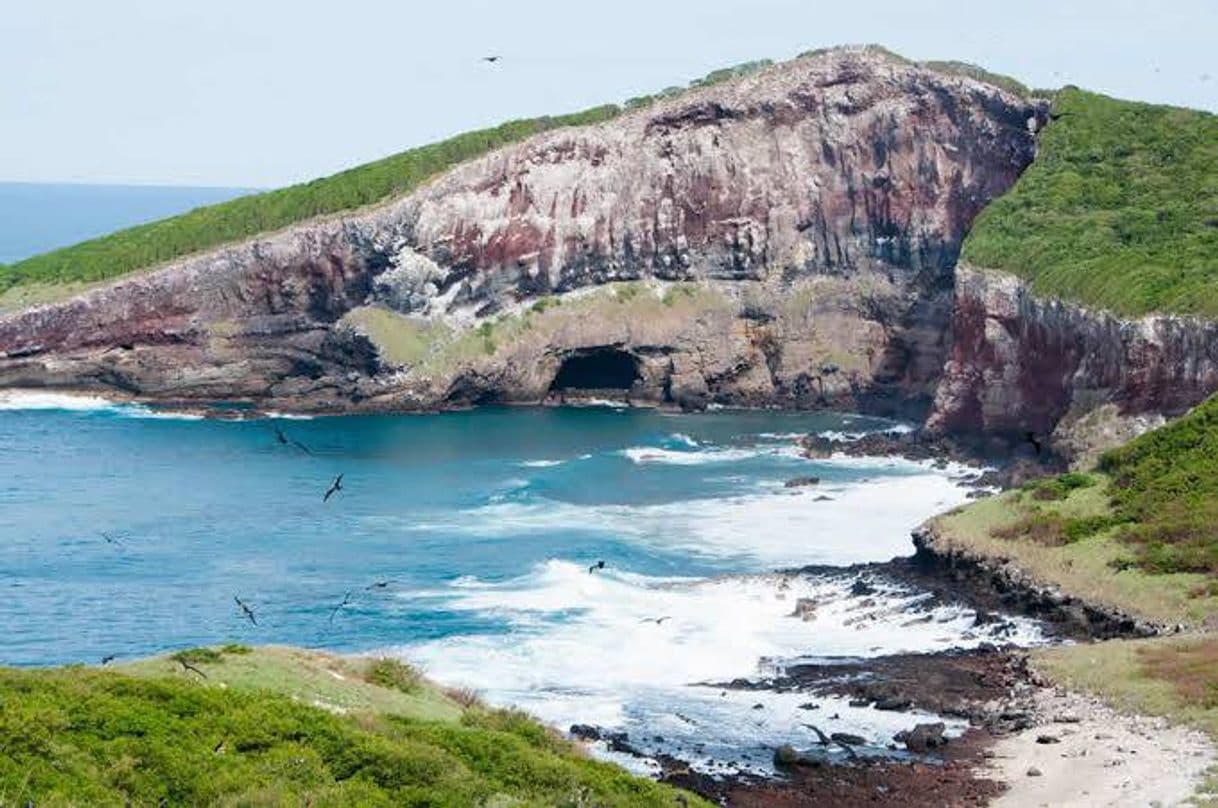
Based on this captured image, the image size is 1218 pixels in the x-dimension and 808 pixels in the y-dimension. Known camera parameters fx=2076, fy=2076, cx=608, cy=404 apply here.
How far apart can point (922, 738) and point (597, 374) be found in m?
67.6

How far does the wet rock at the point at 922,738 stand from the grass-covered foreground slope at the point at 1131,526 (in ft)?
35.3

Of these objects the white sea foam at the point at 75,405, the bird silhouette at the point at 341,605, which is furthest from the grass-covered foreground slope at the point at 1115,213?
the white sea foam at the point at 75,405

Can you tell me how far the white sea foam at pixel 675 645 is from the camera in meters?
52.0

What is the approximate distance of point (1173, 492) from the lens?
64.6 meters

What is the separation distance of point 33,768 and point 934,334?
79874mm

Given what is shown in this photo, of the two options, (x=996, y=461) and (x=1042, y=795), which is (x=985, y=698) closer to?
(x=1042, y=795)

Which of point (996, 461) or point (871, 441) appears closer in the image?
point (996, 461)

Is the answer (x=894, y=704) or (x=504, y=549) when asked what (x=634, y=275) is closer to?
(x=504, y=549)

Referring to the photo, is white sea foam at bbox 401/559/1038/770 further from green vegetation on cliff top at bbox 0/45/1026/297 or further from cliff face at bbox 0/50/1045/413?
green vegetation on cliff top at bbox 0/45/1026/297

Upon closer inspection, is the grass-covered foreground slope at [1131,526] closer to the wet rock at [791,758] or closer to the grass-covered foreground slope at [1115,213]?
the grass-covered foreground slope at [1115,213]

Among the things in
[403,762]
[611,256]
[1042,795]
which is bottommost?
[1042,795]

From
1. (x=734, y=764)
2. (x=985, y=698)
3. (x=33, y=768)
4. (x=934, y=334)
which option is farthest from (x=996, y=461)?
(x=33, y=768)

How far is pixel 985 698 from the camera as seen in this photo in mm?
52469

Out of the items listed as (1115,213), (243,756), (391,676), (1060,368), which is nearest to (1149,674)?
(391,676)
